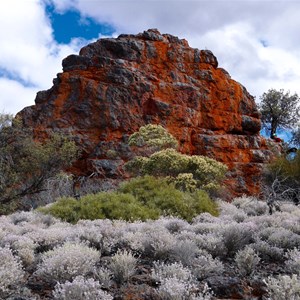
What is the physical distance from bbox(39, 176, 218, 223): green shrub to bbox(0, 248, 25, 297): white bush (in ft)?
21.2

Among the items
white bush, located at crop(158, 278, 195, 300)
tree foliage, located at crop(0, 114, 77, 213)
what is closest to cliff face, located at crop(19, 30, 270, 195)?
tree foliage, located at crop(0, 114, 77, 213)

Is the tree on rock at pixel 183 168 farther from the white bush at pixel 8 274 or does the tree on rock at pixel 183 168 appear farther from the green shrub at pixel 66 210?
the white bush at pixel 8 274

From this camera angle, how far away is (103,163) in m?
27.9

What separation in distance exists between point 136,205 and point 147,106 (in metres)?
18.5

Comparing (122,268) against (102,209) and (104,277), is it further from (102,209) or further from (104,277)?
(102,209)

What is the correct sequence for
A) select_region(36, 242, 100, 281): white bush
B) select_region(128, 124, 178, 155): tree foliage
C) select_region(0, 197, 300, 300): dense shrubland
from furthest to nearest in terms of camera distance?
select_region(128, 124, 178, 155): tree foliage
select_region(36, 242, 100, 281): white bush
select_region(0, 197, 300, 300): dense shrubland

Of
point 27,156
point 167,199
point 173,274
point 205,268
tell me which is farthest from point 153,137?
point 173,274

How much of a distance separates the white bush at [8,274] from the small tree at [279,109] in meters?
36.8

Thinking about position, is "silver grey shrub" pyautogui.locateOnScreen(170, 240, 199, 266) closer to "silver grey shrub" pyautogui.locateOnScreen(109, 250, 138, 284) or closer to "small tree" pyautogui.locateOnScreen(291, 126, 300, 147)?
"silver grey shrub" pyautogui.locateOnScreen(109, 250, 138, 284)

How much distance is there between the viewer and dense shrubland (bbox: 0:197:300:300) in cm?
498

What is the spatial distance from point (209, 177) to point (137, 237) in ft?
48.8

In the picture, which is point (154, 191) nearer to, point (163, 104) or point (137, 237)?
point (137, 237)

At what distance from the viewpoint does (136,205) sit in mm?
13523

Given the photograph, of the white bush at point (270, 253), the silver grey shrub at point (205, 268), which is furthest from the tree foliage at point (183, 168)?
the silver grey shrub at point (205, 268)
